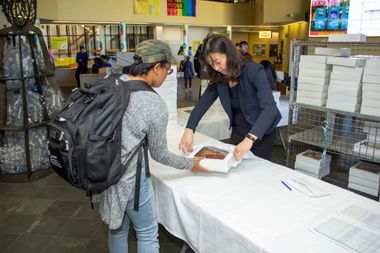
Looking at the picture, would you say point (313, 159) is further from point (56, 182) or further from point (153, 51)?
point (56, 182)

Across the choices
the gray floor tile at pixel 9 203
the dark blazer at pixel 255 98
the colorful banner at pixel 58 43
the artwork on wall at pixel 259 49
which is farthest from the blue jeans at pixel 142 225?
the artwork on wall at pixel 259 49

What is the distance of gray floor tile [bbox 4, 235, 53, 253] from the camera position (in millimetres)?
2315

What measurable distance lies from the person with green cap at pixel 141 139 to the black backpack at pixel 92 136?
0.05 metres

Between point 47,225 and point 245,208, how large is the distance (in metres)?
1.97

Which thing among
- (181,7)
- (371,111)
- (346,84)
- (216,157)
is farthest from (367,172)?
(181,7)

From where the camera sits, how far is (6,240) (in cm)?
244

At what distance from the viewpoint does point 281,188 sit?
152 centimetres

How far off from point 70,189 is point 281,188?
8.30ft

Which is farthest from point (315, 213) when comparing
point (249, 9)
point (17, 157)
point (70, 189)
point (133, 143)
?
point (249, 9)

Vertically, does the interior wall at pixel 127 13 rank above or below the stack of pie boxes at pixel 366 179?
above

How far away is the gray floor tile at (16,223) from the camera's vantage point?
2586mm

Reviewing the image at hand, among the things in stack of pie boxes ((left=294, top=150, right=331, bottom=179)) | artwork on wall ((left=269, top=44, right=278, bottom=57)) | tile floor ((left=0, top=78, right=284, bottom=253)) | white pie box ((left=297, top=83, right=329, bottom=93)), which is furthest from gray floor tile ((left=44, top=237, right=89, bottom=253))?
artwork on wall ((left=269, top=44, right=278, bottom=57))

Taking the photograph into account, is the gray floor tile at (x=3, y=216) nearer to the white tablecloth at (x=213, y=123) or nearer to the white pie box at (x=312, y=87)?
the white tablecloth at (x=213, y=123)

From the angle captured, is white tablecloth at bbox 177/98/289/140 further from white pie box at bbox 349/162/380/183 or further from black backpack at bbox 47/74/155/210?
black backpack at bbox 47/74/155/210
